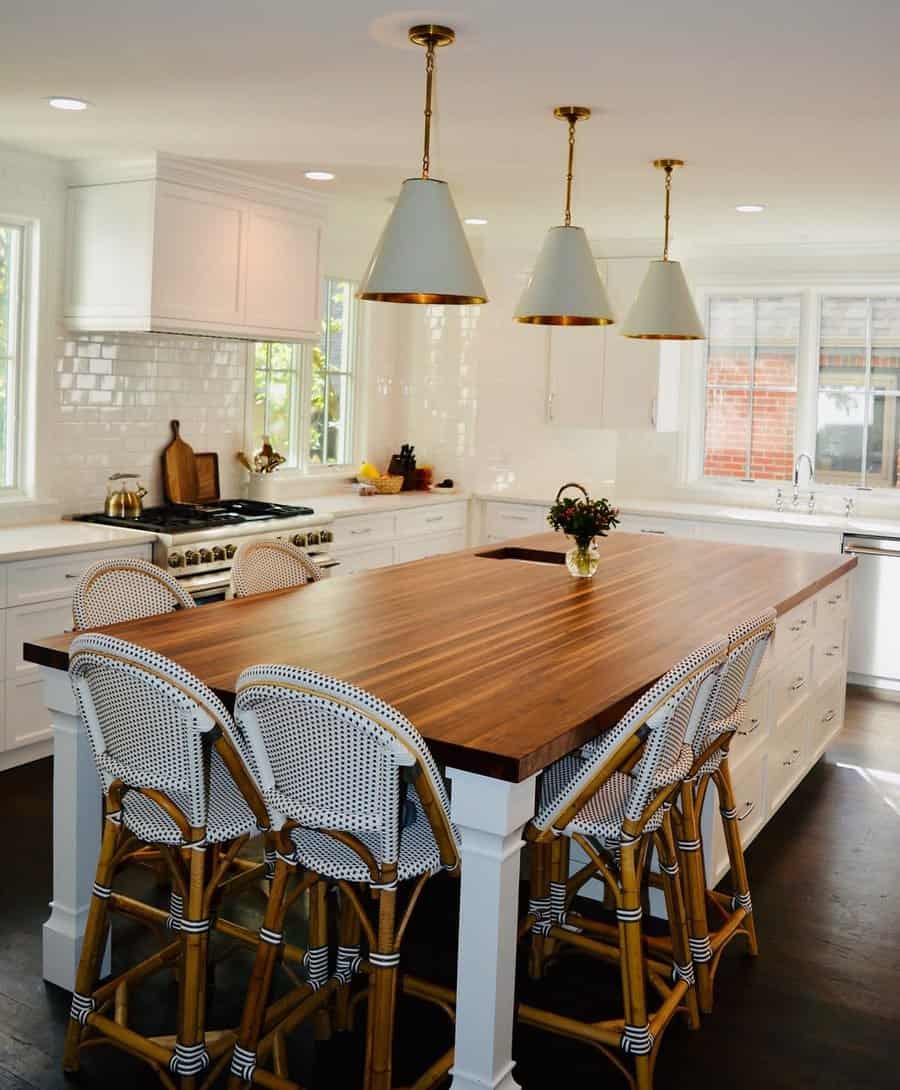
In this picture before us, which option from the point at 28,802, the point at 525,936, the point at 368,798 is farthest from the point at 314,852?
the point at 28,802

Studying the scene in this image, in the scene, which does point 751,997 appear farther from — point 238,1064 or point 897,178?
point 897,178

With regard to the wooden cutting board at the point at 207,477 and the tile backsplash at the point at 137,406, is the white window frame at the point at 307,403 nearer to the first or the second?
the tile backsplash at the point at 137,406

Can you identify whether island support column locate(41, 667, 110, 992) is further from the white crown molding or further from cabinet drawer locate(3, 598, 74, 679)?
the white crown molding

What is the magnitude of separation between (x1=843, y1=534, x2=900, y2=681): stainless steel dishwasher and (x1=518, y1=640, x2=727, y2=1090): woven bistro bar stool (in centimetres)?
400

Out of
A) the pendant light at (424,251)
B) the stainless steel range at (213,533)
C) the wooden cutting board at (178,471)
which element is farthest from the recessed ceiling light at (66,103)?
the wooden cutting board at (178,471)

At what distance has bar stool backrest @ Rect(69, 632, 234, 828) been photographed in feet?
→ 7.90

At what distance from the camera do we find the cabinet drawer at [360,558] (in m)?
6.43

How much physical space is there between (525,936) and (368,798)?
1.32m

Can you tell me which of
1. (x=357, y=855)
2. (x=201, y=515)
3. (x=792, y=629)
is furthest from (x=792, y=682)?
(x=201, y=515)

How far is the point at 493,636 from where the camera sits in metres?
3.33

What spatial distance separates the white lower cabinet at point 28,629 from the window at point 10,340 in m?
0.85

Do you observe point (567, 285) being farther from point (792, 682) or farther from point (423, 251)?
point (792, 682)

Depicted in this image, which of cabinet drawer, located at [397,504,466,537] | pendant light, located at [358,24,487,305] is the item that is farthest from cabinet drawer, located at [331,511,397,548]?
pendant light, located at [358,24,487,305]

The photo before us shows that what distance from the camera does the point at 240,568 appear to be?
401 centimetres
